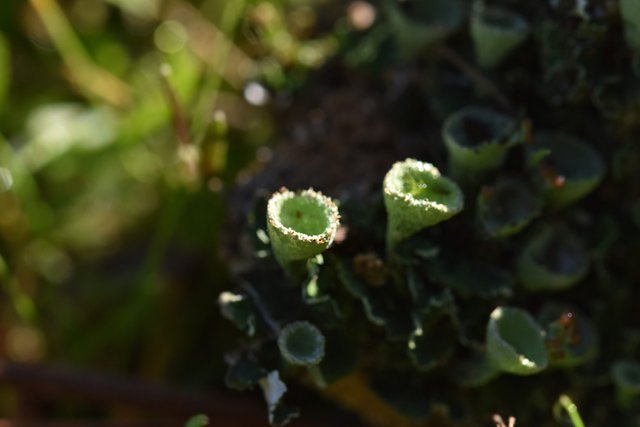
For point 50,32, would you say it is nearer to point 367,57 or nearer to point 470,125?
point 367,57

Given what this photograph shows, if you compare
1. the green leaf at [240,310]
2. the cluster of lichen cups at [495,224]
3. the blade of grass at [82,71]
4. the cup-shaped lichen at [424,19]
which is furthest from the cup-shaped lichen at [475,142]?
the blade of grass at [82,71]

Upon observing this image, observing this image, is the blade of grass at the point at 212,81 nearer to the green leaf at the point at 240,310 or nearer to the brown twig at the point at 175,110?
the brown twig at the point at 175,110

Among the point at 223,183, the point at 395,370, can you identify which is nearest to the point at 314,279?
the point at 395,370

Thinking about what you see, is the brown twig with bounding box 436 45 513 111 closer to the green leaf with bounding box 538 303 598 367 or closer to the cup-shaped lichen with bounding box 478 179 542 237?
the cup-shaped lichen with bounding box 478 179 542 237

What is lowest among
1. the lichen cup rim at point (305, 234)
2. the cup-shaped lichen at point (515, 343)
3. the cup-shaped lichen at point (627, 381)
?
the cup-shaped lichen at point (627, 381)

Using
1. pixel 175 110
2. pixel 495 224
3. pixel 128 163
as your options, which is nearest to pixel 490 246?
pixel 495 224

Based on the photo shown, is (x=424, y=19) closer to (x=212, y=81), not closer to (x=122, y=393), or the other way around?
(x=212, y=81)
